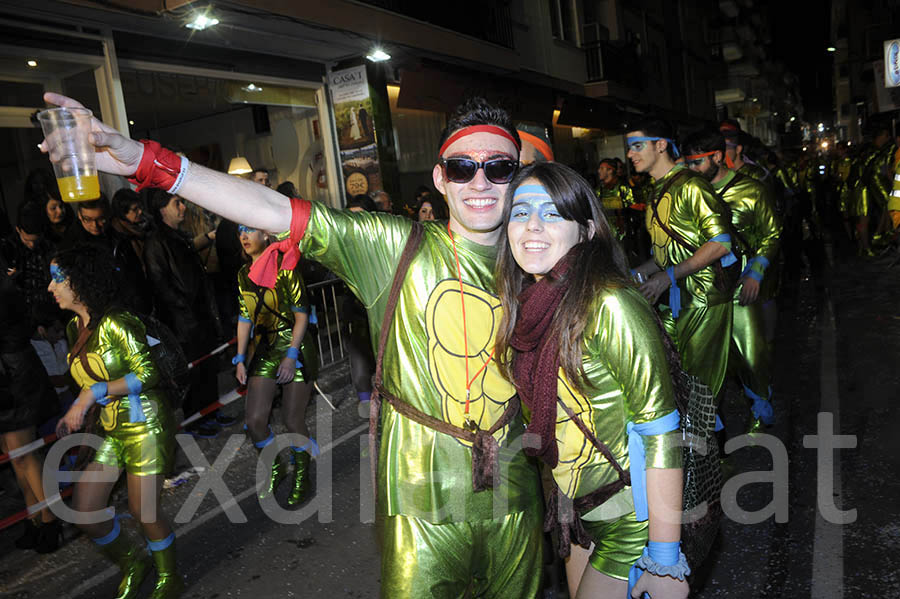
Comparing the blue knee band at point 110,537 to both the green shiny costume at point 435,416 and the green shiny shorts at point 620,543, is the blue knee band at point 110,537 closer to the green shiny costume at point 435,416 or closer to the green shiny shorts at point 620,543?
the green shiny costume at point 435,416

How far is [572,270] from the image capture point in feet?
7.06

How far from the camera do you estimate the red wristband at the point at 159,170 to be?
1878 millimetres

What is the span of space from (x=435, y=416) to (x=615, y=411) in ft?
1.77

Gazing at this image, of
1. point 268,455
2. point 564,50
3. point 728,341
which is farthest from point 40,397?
point 564,50

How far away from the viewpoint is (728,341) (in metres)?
4.75

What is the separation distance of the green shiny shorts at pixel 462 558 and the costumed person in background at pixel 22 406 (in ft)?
11.7

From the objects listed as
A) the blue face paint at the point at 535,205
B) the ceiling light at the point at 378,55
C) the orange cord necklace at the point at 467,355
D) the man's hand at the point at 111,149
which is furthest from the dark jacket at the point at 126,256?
the ceiling light at the point at 378,55

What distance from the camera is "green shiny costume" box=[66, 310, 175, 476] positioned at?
12.3 ft

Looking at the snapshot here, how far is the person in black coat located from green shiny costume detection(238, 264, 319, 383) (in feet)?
5.03

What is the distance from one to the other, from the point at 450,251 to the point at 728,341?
3116 millimetres

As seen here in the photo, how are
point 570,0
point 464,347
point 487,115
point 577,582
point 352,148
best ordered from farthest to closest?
point 570,0 < point 352,148 < point 577,582 < point 487,115 < point 464,347

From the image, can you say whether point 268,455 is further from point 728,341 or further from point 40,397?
point 728,341

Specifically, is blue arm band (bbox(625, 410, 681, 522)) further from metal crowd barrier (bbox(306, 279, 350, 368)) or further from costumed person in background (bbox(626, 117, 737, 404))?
metal crowd barrier (bbox(306, 279, 350, 368))

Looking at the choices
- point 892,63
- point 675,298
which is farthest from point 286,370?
point 892,63
